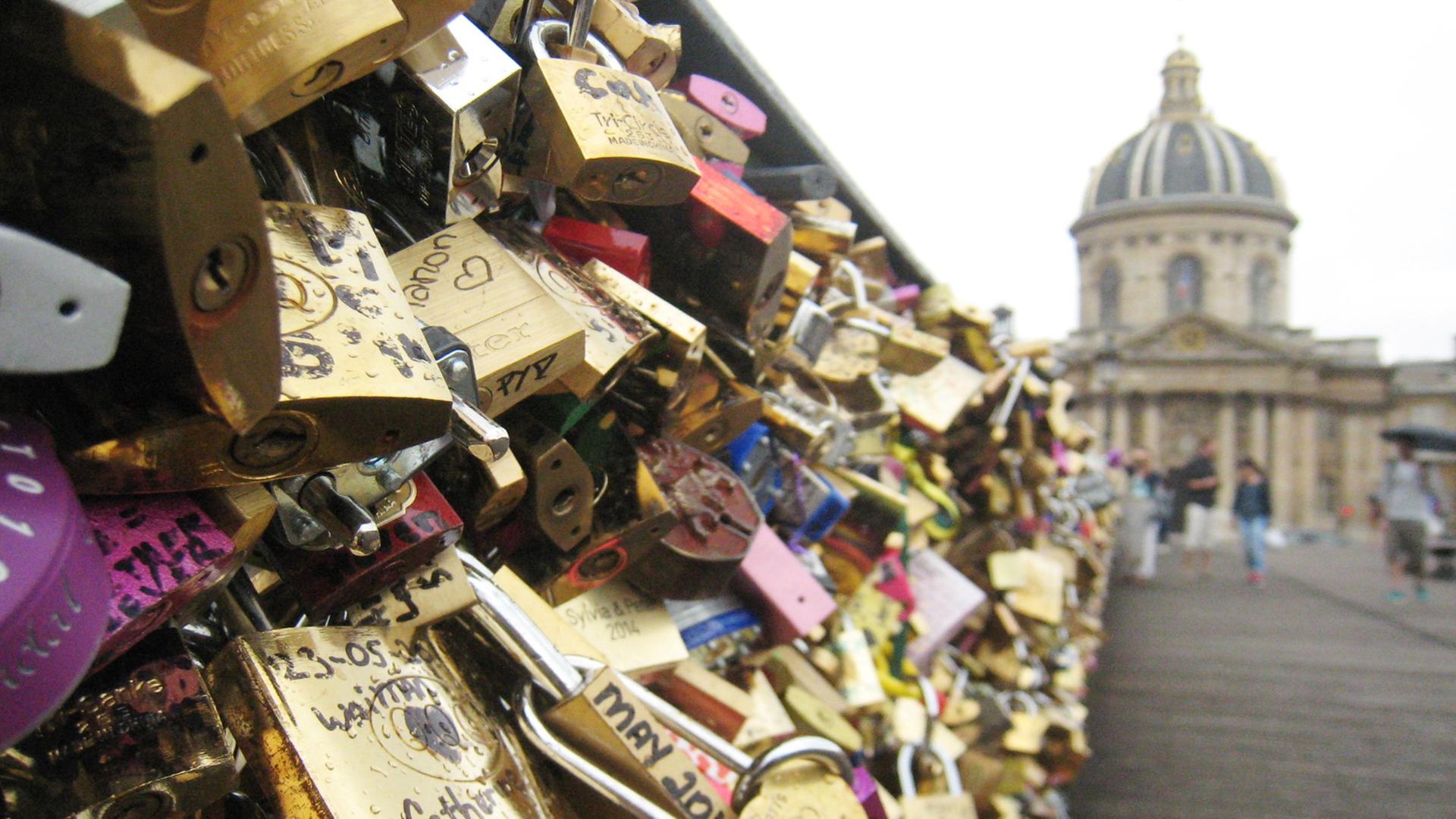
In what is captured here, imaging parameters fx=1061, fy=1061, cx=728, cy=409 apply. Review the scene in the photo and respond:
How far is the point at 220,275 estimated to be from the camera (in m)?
0.36

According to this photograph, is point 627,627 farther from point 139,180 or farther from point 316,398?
point 139,180

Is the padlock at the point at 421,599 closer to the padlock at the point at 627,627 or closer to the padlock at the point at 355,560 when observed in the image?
the padlock at the point at 355,560

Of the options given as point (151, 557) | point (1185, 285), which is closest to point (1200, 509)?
point (151, 557)

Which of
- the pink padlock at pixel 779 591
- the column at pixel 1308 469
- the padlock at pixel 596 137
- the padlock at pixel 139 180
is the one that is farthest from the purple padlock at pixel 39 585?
the column at pixel 1308 469

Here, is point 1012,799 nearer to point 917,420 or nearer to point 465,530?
point 917,420

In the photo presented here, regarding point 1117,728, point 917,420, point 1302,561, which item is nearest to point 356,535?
point 917,420

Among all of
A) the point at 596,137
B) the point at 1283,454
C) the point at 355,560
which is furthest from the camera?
the point at 1283,454

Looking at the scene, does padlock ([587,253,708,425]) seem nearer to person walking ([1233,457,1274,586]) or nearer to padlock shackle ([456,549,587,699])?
padlock shackle ([456,549,587,699])

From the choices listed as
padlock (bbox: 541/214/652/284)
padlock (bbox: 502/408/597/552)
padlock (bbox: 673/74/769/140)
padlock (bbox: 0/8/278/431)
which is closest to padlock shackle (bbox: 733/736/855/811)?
padlock (bbox: 502/408/597/552)

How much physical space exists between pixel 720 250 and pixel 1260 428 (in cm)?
4298

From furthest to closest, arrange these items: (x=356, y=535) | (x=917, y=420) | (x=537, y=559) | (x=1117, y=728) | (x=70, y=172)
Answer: (x=1117, y=728) < (x=917, y=420) < (x=537, y=559) < (x=356, y=535) < (x=70, y=172)

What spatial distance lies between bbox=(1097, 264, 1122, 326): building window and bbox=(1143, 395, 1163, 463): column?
7.42 meters

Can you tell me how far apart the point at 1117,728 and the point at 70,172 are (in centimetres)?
332

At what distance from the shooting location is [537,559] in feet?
2.77
